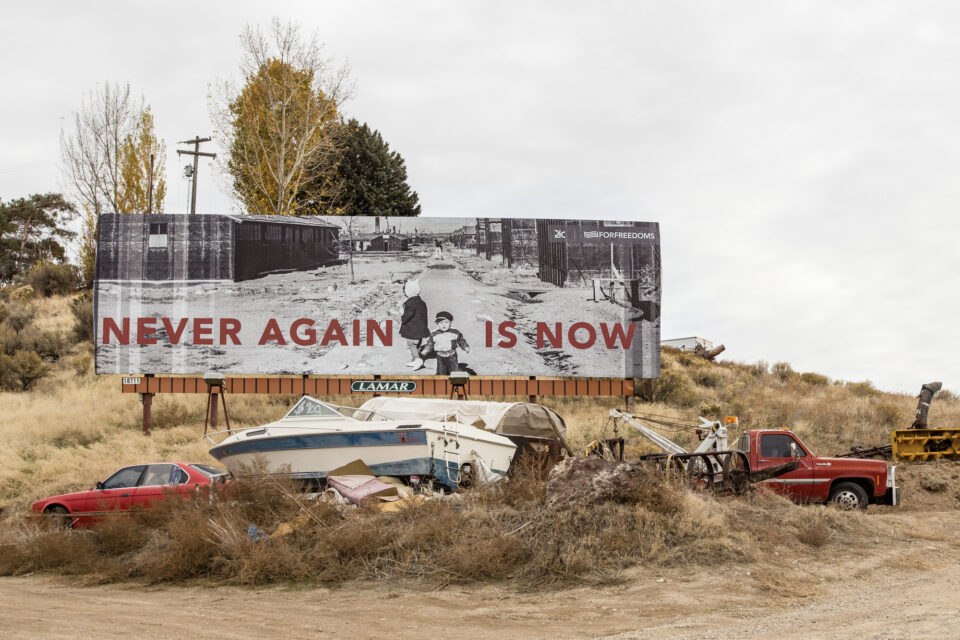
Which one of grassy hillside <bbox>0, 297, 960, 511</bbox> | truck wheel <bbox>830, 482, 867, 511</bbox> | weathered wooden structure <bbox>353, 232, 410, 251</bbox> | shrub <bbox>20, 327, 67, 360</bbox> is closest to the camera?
truck wheel <bbox>830, 482, 867, 511</bbox>

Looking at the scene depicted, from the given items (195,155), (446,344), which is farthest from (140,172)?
(446,344)

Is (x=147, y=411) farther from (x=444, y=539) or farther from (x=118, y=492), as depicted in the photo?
(x=444, y=539)

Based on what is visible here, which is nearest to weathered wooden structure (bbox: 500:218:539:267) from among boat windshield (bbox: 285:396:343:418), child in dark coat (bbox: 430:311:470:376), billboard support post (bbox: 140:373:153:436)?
child in dark coat (bbox: 430:311:470:376)

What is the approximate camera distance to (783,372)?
1560 inches

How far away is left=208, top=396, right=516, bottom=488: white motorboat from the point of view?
1716cm

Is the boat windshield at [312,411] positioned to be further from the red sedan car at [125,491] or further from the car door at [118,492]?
the car door at [118,492]

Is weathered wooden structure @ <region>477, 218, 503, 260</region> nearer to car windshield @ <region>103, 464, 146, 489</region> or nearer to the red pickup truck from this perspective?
the red pickup truck

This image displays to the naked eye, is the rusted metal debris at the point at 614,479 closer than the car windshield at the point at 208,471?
Yes

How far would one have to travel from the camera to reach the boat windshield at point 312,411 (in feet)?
60.8

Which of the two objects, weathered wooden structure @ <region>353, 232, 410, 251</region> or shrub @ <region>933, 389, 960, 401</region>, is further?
shrub @ <region>933, 389, 960, 401</region>

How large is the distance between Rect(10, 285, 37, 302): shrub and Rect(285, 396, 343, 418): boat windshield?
32.3 metres

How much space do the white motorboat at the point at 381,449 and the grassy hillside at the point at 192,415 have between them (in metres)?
4.59

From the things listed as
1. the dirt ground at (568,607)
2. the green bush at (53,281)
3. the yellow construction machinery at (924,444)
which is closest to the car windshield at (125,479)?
the dirt ground at (568,607)

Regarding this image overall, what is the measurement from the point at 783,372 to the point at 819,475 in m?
23.6
